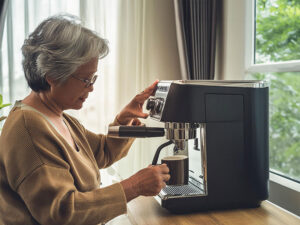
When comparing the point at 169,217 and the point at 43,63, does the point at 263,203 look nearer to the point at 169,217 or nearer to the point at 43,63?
the point at 169,217

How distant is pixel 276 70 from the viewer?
1424 millimetres

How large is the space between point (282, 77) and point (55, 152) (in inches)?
38.7

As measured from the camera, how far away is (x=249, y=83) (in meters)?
1.14

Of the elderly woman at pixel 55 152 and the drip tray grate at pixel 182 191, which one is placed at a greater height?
the elderly woman at pixel 55 152

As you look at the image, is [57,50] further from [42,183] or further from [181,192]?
[181,192]

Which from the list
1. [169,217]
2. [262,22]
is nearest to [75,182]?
[169,217]

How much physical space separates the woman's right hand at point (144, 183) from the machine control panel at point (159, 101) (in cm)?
19

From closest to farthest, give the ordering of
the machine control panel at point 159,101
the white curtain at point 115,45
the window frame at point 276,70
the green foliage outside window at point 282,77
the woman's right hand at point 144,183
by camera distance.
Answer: the woman's right hand at point 144,183, the machine control panel at point 159,101, the window frame at point 276,70, the green foliage outside window at point 282,77, the white curtain at point 115,45

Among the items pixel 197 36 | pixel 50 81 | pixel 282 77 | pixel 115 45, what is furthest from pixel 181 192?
pixel 115 45

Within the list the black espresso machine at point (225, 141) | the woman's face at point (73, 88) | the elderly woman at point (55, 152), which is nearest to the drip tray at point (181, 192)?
the black espresso machine at point (225, 141)

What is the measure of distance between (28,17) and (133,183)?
142 cm

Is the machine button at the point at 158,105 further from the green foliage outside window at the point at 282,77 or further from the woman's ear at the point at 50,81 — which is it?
the green foliage outside window at the point at 282,77

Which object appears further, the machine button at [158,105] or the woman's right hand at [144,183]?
the machine button at [158,105]

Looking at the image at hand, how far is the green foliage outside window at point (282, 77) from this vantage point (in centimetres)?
142
